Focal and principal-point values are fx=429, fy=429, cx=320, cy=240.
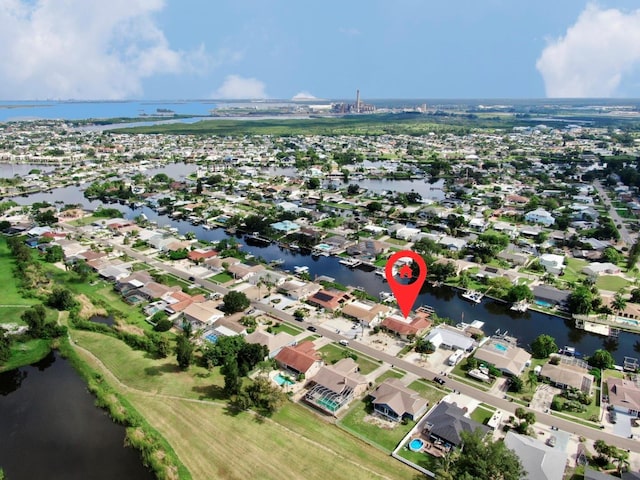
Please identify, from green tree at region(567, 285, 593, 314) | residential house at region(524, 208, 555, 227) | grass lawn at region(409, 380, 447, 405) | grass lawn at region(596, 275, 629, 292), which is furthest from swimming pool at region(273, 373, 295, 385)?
residential house at region(524, 208, 555, 227)

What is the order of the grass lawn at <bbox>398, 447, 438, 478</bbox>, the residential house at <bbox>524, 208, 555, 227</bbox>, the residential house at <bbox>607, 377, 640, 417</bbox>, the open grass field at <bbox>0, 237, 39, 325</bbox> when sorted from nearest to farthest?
1. the grass lawn at <bbox>398, 447, 438, 478</bbox>
2. the residential house at <bbox>607, 377, 640, 417</bbox>
3. the open grass field at <bbox>0, 237, 39, 325</bbox>
4. the residential house at <bbox>524, 208, 555, 227</bbox>

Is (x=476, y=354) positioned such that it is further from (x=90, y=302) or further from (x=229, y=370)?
(x=90, y=302)

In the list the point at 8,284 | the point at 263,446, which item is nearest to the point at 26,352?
the point at 8,284

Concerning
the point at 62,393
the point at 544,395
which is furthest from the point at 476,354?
the point at 62,393

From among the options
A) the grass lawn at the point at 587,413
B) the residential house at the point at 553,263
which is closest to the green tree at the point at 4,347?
the grass lawn at the point at 587,413

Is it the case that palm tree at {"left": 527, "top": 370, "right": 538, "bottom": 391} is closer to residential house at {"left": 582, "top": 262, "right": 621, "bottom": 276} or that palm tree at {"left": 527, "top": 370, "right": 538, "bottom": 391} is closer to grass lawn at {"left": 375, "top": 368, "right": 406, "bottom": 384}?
grass lawn at {"left": 375, "top": 368, "right": 406, "bottom": 384}
